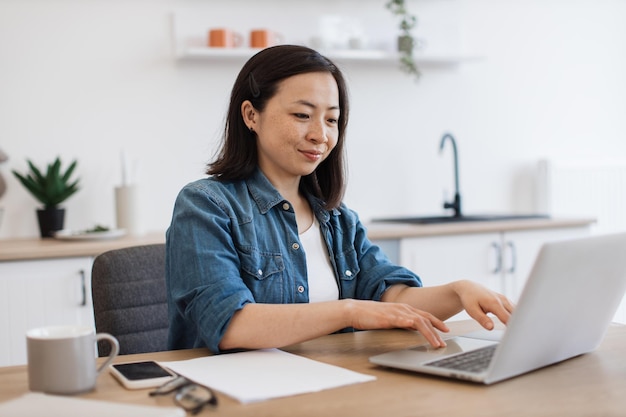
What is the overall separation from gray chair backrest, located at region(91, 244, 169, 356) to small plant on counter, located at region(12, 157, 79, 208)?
1373 millimetres

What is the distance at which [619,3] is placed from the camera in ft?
13.8

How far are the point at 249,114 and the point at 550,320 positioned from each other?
0.86 meters

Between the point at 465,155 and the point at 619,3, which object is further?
the point at 619,3

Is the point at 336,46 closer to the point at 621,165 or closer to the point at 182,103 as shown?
the point at 182,103

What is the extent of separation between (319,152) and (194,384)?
0.71 meters

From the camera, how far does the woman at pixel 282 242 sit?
1430 mm

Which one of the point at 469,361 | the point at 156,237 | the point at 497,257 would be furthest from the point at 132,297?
the point at 497,257

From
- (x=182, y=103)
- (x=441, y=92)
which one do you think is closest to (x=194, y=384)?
(x=182, y=103)

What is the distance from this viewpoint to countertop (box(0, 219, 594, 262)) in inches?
107

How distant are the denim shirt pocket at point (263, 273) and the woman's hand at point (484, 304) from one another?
1.18ft

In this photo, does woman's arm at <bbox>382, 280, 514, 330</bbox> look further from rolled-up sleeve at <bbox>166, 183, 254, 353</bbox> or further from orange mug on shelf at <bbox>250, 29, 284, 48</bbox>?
orange mug on shelf at <bbox>250, 29, 284, 48</bbox>

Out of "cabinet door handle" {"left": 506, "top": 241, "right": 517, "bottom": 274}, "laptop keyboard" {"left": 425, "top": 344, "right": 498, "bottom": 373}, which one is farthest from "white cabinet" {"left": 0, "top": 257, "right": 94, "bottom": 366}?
"laptop keyboard" {"left": 425, "top": 344, "right": 498, "bottom": 373}

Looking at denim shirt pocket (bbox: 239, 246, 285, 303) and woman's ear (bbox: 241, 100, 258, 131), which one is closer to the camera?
denim shirt pocket (bbox: 239, 246, 285, 303)

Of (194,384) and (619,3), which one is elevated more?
(619,3)
